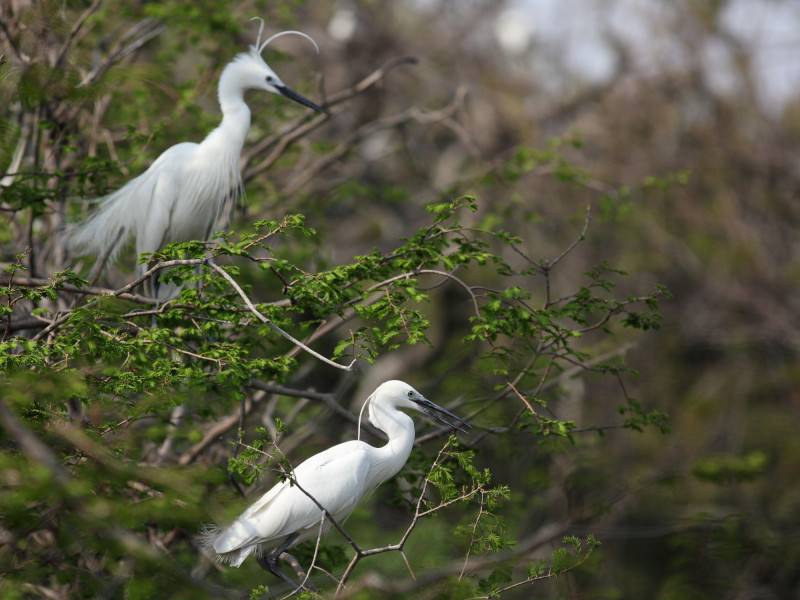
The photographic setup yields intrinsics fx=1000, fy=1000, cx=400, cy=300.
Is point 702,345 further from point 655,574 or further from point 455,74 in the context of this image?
point 455,74

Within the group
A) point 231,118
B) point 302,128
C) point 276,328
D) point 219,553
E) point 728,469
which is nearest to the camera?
point 276,328

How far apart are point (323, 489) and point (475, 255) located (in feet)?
2.93

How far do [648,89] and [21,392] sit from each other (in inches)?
375

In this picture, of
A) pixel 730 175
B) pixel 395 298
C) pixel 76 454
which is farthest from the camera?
pixel 730 175

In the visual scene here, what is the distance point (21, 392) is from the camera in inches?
89.8

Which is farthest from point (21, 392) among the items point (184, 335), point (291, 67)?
point (291, 67)

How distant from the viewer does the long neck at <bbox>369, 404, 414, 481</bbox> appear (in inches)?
130

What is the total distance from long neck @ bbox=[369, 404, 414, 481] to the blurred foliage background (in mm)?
356

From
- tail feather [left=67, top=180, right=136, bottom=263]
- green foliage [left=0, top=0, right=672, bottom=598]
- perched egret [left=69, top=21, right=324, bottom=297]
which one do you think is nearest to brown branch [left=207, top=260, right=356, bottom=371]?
green foliage [left=0, top=0, right=672, bottom=598]

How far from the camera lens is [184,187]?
436 centimetres

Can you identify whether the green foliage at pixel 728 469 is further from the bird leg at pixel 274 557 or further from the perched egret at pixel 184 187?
the perched egret at pixel 184 187

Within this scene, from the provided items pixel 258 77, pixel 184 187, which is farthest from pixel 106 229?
pixel 258 77

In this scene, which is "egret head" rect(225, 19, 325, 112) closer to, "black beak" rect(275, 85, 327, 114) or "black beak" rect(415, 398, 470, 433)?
"black beak" rect(275, 85, 327, 114)

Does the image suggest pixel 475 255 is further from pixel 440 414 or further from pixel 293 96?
pixel 293 96
